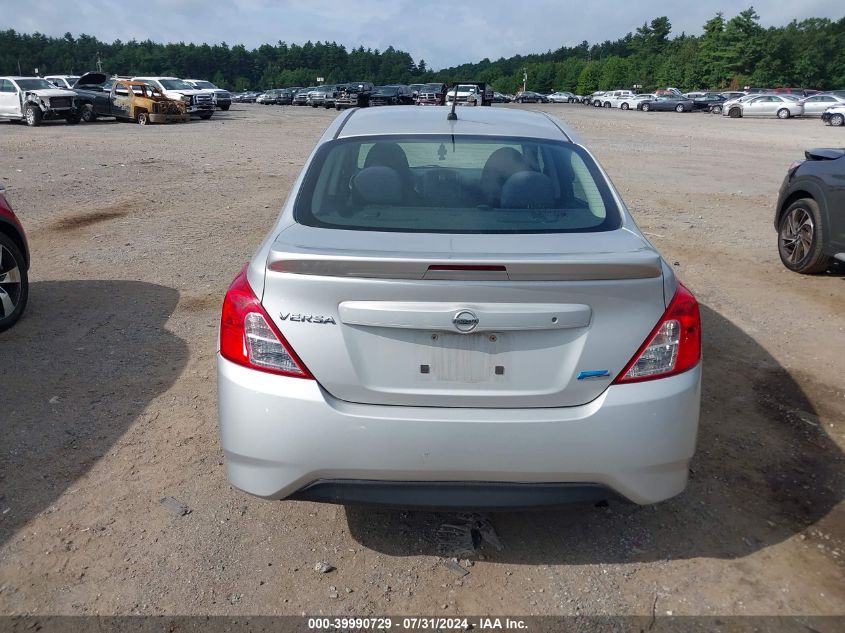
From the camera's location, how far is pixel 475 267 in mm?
2551

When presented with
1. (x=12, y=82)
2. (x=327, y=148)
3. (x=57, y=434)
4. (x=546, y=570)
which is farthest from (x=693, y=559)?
(x=12, y=82)

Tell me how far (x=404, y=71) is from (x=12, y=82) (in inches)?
5475

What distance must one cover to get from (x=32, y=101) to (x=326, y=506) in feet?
92.9

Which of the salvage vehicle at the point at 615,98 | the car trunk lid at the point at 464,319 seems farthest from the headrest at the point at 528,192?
the salvage vehicle at the point at 615,98

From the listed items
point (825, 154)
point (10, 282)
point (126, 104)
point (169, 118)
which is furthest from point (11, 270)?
point (169, 118)

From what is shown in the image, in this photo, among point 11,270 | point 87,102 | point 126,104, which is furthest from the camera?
point 126,104

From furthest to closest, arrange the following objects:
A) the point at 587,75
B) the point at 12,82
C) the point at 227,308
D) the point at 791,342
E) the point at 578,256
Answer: the point at 587,75
the point at 12,82
the point at 791,342
the point at 227,308
the point at 578,256

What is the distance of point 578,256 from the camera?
8.56ft

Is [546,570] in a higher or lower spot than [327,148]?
lower

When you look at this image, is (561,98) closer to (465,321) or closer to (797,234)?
(797,234)

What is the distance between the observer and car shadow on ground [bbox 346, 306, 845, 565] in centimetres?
314

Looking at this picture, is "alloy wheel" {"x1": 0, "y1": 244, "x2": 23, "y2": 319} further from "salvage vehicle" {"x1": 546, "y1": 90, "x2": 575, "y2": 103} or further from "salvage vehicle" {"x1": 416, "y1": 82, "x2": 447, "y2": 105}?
"salvage vehicle" {"x1": 546, "y1": 90, "x2": 575, "y2": 103}

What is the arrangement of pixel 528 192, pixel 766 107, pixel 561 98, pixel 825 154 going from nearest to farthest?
pixel 528 192, pixel 825 154, pixel 766 107, pixel 561 98

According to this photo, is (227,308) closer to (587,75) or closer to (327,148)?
(327,148)
